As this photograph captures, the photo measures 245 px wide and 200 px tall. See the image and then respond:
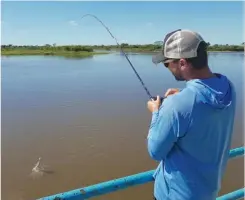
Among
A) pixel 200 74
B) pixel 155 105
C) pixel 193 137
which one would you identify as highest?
pixel 200 74

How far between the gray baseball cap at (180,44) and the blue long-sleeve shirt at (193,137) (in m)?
0.13

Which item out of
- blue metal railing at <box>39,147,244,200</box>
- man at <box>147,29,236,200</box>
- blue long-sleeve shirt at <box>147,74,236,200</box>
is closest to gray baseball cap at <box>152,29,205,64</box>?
man at <box>147,29,236,200</box>

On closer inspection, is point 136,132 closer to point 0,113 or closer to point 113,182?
point 0,113

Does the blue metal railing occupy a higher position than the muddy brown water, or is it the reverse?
the blue metal railing

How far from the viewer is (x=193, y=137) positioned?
4.72ft

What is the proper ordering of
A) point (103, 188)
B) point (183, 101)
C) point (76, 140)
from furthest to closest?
point (76, 140), point (103, 188), point (183, 101)

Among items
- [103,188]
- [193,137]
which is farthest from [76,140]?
[193,137]

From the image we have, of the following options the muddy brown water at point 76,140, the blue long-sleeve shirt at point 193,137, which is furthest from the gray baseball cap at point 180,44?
the muddy brown water at point 76,140

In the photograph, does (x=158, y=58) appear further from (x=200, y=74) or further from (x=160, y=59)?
(x=200, y=74)

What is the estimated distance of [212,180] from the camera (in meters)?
1.55

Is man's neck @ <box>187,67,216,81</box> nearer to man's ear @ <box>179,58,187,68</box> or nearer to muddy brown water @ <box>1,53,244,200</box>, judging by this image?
man's ear @ <box>179,58,187,68</box>

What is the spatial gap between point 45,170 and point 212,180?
5712 millimetres

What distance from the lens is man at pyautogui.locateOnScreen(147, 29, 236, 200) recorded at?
1.40m

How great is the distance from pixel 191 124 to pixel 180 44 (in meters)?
0.36
